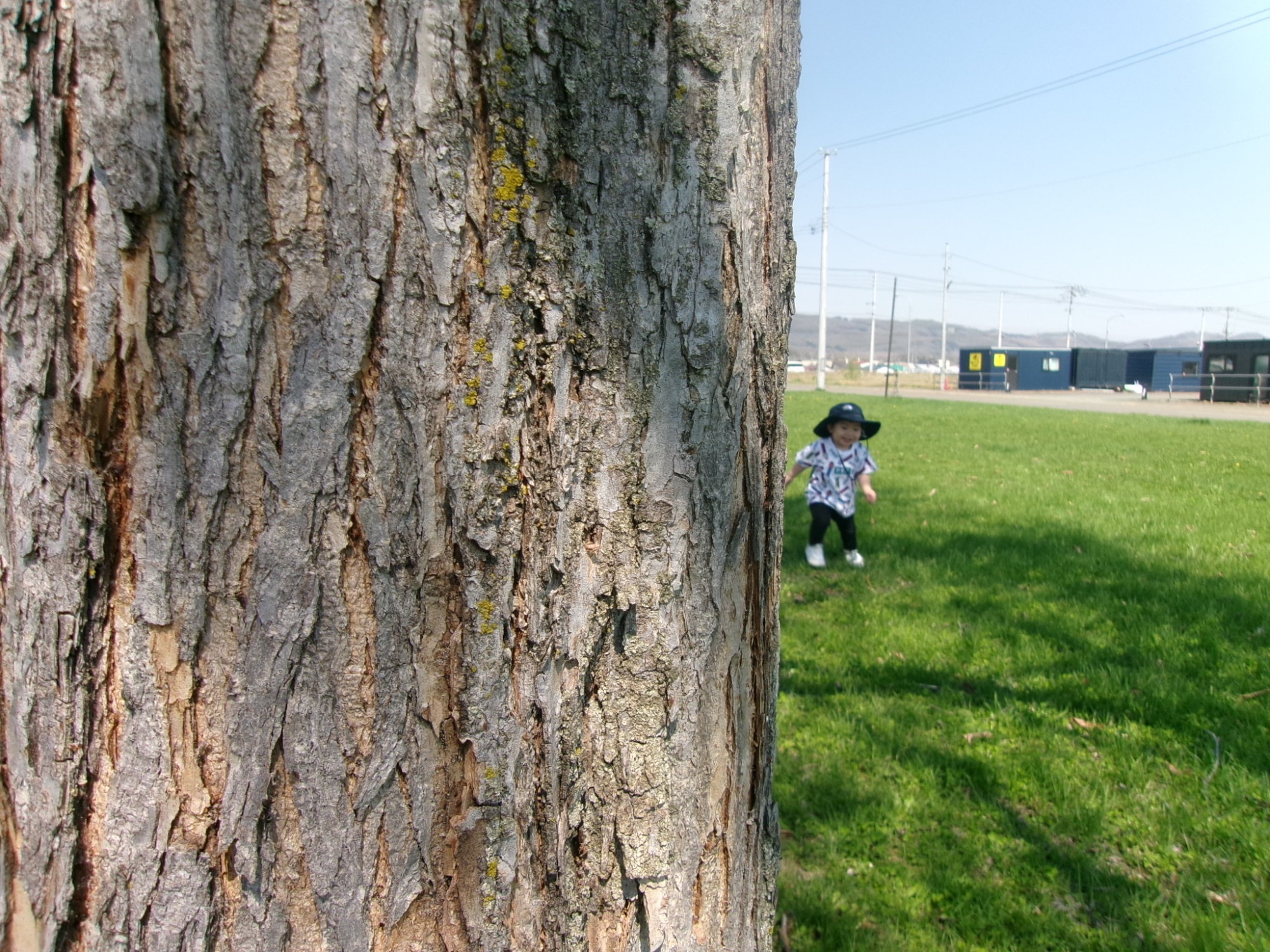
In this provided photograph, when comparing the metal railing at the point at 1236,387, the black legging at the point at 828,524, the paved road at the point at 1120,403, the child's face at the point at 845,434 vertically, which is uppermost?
the metal railing at the point at 1236,387

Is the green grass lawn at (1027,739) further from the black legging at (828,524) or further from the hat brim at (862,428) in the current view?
the hat brim at (862,428)

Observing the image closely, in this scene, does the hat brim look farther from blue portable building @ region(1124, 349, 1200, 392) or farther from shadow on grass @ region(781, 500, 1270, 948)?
blue portable building @ region(1124, 349, 1200, 392)

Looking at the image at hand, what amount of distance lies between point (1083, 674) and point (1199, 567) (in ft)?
8.10

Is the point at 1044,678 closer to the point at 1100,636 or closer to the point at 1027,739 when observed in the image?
the point at 1027,739

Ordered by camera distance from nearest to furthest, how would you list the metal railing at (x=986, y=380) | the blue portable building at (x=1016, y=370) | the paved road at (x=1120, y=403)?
the paved road at (x=1120, y=403) → the blue portable building at (x=1016, y=370) → the metal railing at (x=986, y=380)

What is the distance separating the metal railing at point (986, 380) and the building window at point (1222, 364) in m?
15.6

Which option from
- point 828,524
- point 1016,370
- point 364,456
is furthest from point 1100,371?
point 364,456

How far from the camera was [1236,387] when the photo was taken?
30.7 meters

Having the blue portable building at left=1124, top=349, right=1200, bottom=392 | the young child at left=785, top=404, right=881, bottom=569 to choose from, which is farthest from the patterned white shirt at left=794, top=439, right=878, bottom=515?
the blue portable building at left=1124, top=349, right=1200, bottom=392

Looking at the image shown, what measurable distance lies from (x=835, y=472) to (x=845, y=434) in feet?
1.22

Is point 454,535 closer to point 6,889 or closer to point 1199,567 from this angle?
point 6,889

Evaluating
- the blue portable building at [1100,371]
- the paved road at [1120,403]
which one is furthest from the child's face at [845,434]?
the blue portable building at [1100,371]

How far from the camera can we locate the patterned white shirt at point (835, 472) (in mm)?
6242

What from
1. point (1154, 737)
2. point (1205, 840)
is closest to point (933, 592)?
point (1154, 737)
